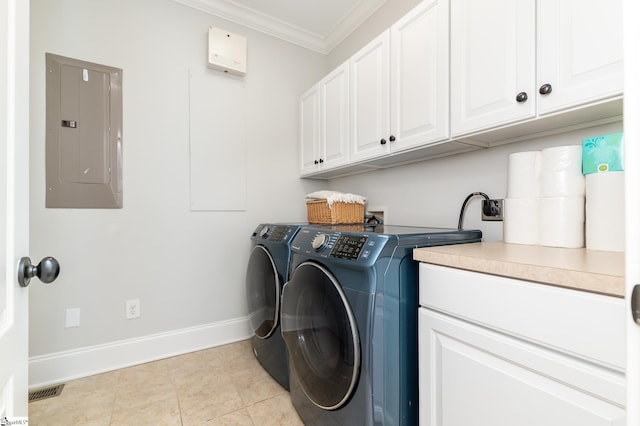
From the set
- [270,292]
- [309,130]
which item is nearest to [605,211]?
[270,292]

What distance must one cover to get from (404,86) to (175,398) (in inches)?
81.1

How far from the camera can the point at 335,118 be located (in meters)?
2.09

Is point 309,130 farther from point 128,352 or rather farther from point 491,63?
point 128,352

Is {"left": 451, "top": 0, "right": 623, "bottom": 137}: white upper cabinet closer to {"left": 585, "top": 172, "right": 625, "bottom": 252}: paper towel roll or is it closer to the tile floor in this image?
{"left": 585, "top": 172, "right": 625, "bottom": 252}: paper towel roll

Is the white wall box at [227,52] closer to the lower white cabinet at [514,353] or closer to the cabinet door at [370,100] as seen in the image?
the cabinet door at [370,100]

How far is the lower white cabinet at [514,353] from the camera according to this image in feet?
2.07

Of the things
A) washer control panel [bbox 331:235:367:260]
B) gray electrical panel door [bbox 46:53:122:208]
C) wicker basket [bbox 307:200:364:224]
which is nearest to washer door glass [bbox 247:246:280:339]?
wicker basket [bbox 307:200:364:224]

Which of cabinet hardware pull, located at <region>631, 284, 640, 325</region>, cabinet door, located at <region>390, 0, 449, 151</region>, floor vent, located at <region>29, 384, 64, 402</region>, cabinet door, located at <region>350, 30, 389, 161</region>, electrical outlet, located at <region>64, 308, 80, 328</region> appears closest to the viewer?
cabinet hardware pull, located at <region>631, 284, 640, 325</region>

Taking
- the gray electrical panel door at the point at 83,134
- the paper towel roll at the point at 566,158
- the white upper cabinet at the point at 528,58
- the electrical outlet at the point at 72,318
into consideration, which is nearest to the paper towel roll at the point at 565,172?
the paper towel roll at the point at 566,158

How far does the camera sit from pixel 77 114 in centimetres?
178

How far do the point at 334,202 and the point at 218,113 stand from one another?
1.14 m

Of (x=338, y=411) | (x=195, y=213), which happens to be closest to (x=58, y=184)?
(x=195, y=213)

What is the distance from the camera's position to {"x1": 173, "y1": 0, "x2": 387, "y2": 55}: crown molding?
217cm

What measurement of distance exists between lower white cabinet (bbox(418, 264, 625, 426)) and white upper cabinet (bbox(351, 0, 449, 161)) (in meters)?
0.80
